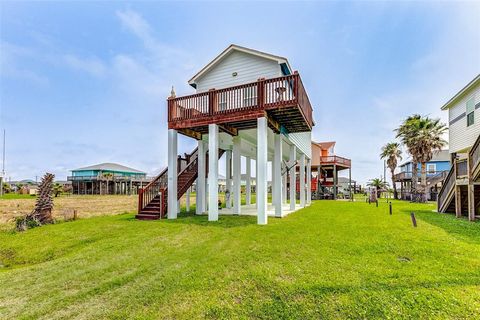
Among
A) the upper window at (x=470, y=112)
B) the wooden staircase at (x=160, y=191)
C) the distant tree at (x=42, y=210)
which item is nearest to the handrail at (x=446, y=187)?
the upper window at (x=470, y=112)

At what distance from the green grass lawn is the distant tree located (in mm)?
2858

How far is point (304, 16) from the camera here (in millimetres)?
11047

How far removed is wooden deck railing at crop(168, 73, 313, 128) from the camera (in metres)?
9.13

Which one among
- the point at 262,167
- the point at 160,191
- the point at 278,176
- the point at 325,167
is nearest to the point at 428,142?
the point at 325,167

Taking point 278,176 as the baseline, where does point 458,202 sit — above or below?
below

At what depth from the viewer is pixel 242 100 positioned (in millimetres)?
9875

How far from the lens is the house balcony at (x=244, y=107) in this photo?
9.20 metres

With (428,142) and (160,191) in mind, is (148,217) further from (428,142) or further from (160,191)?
(428,142)

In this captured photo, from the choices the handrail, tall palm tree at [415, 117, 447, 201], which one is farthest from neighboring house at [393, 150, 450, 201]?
the handrail

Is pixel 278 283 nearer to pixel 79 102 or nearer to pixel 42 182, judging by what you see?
pixel 42 182

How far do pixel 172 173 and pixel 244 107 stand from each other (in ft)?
14.5

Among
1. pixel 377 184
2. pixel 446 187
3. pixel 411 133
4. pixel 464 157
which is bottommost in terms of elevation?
pixel 377 184

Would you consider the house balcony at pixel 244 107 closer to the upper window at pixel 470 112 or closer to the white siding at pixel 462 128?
the white siding at pixel 462 128

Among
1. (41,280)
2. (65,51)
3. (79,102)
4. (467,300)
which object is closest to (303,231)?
(467,300)
